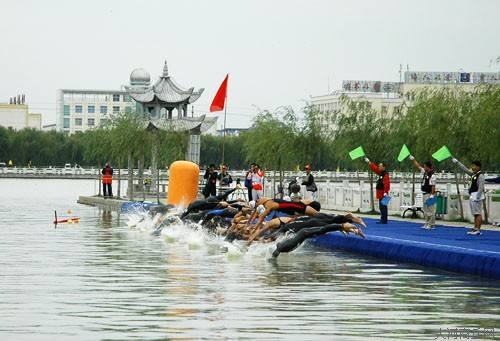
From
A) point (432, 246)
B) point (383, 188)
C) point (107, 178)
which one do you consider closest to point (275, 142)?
point (107, 178)

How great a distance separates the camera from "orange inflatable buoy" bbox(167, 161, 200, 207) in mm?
42062

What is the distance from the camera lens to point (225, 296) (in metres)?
17.5

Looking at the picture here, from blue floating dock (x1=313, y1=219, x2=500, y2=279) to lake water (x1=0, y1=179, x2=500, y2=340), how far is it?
352 millimetres

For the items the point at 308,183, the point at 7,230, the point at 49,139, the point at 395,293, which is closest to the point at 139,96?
the point at 308,183

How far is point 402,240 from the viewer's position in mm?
26344

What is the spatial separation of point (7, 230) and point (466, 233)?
12.9 metres

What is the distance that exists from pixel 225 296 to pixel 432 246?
7.49 m

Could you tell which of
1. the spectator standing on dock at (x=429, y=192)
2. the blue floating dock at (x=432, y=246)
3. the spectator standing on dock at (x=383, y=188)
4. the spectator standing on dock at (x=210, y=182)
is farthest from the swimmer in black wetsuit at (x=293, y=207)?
the spectator standing on dock at (x=210, y=182)

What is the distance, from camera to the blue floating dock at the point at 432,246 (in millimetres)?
21703

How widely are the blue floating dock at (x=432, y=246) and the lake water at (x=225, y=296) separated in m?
0.35

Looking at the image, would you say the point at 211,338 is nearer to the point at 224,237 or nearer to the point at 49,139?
the point at 224,237

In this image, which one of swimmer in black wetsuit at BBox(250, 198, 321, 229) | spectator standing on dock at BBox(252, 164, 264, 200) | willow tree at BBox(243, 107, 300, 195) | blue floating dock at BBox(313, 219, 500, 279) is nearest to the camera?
blue floating dock at BBox(313, 219, 500, 279)

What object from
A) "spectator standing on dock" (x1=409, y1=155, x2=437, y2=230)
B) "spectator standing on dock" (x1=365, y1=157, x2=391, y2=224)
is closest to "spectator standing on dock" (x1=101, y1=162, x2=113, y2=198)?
"spectator standing on dock" (x1=365, y1=157, x2=391, y2=224)

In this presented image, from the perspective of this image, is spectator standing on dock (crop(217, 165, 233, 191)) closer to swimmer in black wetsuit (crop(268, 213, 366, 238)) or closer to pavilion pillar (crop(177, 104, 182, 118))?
swimmer in black wetsuit (crop(268, 213, 366, 238))
